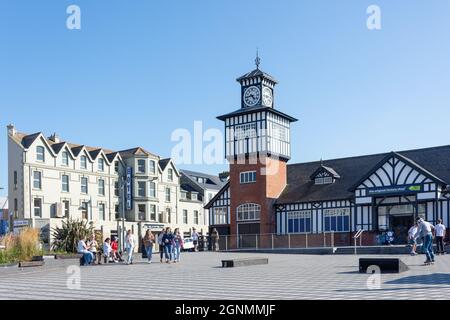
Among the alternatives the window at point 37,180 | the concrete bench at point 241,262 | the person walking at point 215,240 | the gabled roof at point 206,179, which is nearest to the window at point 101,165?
the window at point 37,180

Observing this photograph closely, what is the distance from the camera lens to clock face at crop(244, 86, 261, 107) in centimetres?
4506

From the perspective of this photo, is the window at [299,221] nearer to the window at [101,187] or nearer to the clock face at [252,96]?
the clock face at [252,96]

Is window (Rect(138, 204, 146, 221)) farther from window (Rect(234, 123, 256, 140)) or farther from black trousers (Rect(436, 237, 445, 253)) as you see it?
black trousers (Rect(436, 237, 445, 253))

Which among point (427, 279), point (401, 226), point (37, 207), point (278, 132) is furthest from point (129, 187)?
point (427, 279)

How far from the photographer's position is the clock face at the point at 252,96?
45062 mm

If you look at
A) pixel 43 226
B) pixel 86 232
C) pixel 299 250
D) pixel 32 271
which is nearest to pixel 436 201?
pixel 299 250

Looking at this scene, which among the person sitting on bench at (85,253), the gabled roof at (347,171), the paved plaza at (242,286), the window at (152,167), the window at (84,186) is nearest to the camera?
the paved plaza at (242,286)

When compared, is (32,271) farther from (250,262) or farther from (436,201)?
(436,201)

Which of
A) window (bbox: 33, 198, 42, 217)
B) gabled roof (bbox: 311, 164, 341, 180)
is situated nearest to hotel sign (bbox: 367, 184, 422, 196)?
gabled roof (bbox: 311, 164, 341, 180)

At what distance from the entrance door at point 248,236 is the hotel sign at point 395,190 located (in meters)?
8.64

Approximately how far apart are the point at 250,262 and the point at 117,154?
40.2 meters

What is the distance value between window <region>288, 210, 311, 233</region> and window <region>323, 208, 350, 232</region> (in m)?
1.53

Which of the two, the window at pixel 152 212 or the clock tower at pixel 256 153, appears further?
the window at pixel 152 212

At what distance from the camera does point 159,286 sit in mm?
13656
